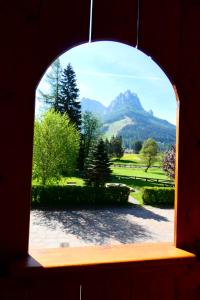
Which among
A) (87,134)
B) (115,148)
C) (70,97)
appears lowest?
(115,148)

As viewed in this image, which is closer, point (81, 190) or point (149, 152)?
point (81, 190)

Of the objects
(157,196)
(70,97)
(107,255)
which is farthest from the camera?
(70,97)

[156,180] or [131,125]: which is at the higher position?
[131,125]

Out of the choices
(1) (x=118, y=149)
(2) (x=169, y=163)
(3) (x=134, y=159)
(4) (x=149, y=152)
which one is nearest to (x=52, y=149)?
(2) (x=169, y=163)

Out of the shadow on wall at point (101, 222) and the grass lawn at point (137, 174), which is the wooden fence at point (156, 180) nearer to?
the grass lawn at point (137, 174)

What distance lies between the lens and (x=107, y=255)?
3.09ft

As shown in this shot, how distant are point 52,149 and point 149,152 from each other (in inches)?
476

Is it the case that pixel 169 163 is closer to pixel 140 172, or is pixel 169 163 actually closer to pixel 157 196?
pixel 157 196

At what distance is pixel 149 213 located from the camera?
11.5m

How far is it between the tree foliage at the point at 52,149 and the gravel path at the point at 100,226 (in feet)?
5.31

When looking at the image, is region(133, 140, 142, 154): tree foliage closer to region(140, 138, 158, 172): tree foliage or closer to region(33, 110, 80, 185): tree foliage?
region(140, 138, 158, 172): tree foliage

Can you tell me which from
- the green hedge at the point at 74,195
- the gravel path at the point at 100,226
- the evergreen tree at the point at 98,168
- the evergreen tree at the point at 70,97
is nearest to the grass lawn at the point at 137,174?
the evergreen tree at the point at 98,168

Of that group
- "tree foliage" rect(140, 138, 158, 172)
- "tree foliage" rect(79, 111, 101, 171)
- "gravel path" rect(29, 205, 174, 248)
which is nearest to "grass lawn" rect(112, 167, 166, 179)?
"tree foliage" rect(140, 138, 158, 172)

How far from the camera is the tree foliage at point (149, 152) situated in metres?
21.6
